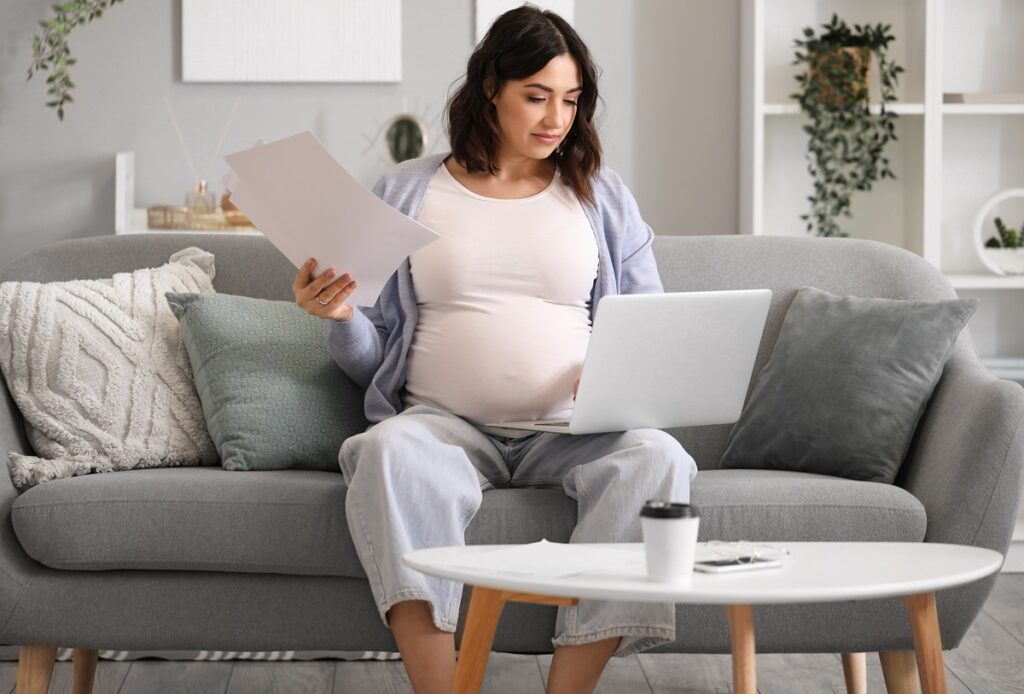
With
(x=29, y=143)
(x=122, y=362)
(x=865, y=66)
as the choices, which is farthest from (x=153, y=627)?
(x=865, y=66)

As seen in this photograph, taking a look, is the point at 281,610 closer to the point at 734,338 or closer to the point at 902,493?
the point at 734,338

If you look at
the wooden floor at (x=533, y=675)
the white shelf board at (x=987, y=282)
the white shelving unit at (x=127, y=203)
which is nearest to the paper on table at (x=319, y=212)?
the wooden floor at (x=533, y=675)

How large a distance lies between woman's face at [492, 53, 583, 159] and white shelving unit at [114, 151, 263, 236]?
1.24m

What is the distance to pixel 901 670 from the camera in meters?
2.05

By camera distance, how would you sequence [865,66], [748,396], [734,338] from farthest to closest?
1. [865,66]
2. [748,396]
3. [734,338]

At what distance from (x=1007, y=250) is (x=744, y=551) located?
2407 millimetres

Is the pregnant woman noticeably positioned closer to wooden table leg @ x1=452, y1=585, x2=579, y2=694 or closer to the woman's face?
the woman's face

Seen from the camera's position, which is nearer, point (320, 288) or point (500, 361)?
point (320, 288)

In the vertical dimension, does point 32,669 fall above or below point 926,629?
below

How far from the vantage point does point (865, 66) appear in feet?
11.3

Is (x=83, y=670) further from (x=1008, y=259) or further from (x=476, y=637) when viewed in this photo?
(x=1008, y=259)

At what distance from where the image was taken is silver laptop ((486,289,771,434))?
1744 millimetres

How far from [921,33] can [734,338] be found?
195 cm

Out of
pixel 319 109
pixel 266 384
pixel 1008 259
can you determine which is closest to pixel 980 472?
pixel 266 384
